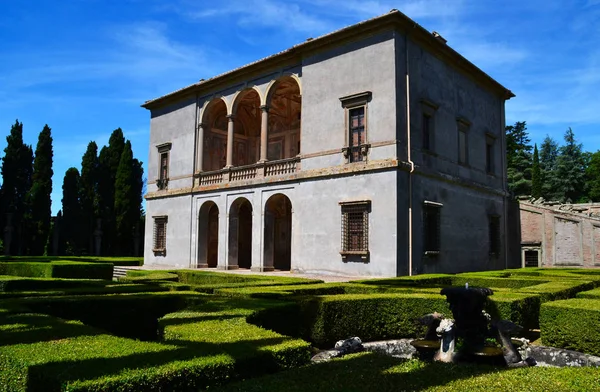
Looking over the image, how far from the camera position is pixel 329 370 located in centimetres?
477

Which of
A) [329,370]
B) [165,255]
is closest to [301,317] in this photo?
[329,370]

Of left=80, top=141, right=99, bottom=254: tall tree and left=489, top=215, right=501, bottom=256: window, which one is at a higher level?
left=80, top=141, right=99, bottom=254: tall tree

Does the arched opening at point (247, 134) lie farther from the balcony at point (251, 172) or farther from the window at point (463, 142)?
the window at point (463, 142)

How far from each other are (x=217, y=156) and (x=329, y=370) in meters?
24.1

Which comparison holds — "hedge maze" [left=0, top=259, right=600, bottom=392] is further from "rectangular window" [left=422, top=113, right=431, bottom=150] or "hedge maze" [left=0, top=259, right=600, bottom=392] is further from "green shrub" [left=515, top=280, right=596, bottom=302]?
"rectangular window" [left=422, top=113, right=431, bottom=150]

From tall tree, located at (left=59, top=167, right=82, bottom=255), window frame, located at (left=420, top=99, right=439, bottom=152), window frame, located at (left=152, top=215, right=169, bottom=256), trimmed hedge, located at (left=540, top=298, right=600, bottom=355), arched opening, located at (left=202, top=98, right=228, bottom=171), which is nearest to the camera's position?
trimmed hedge, located at (left=540, top=298, right=600, bottom=355)

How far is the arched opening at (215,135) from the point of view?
27.1 metres

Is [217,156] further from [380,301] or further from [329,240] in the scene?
[380,301]

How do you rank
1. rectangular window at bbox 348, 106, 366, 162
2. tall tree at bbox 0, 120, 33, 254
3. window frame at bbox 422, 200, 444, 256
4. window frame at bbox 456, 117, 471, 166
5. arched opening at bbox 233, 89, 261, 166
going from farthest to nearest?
tall tree at bbox 0, 120, 33, 254 < arched opening at bbox 233, 89, 261, 166 < window frame at bbox 456, 117, 471, 166 < rectangular window at bbox 348, 106, 366, 162 < window frame at bbox 422, 200, 444, 256

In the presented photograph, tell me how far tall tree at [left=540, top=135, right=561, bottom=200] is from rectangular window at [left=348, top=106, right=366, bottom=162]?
42906 millimetres

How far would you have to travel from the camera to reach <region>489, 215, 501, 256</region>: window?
24.5m

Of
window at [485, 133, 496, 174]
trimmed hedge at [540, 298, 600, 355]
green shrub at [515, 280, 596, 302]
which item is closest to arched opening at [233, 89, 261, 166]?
window at [485, 133, 496, 174]

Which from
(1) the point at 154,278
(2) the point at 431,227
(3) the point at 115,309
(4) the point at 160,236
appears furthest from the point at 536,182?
(3) the point at 115,309

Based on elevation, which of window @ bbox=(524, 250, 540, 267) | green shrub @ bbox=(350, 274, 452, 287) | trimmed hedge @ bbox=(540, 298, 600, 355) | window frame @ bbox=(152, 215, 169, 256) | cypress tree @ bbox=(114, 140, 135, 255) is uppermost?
cypress tree @ bbox=(114, 140, 135, 255)
